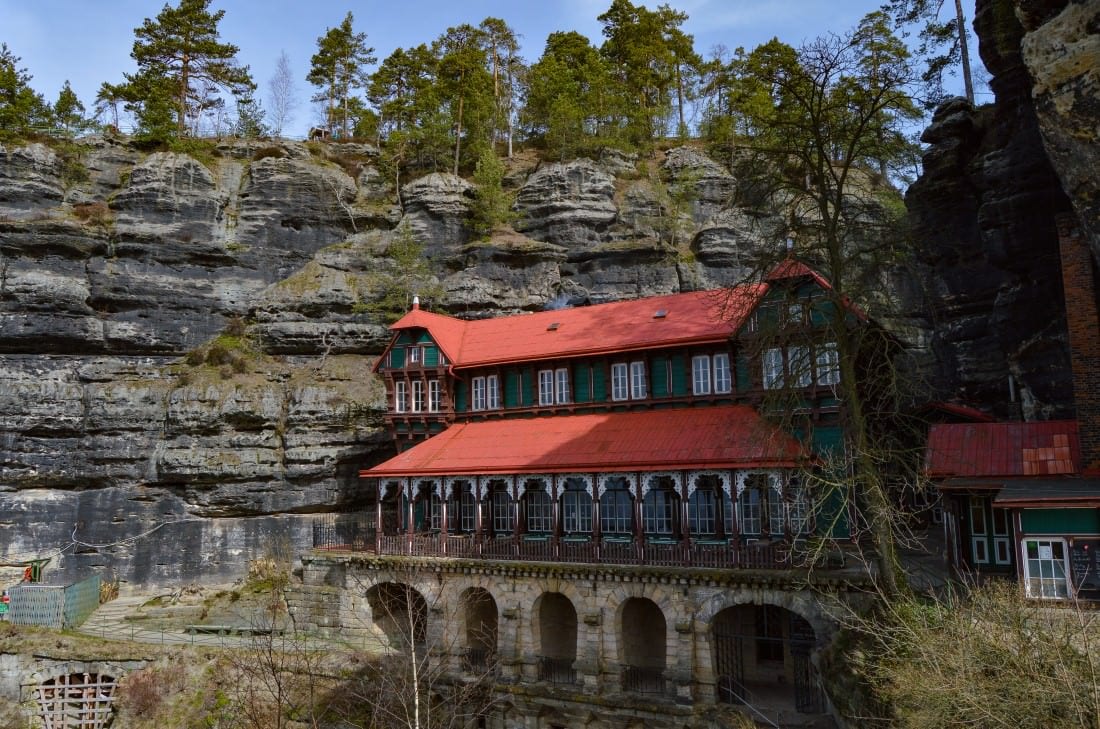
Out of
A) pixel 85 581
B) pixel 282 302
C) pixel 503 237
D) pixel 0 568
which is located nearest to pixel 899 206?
pixel 503 237

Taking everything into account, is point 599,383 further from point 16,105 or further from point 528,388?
point 16,105

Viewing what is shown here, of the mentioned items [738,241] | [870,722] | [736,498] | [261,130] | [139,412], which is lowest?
[870,722]

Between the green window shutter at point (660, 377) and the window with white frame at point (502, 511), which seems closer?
the green window shutter at point (660, 377)

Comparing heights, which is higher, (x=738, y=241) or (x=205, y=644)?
(x=738, y=241)

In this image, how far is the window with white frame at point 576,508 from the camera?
30.9 m

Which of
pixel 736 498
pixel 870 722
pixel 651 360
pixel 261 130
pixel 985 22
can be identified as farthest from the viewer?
pixel 261 130

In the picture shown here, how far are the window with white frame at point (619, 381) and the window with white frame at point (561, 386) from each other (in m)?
2.20

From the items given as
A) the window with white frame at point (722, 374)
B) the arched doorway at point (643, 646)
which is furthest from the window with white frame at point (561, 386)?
the arched doorway at point (643, 646)

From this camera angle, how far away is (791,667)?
25797mm

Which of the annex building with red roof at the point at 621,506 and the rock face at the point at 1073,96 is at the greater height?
the rock face at the point at 1073,96

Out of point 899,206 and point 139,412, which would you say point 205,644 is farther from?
point 899,206

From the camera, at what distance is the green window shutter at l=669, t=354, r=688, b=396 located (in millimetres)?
31250

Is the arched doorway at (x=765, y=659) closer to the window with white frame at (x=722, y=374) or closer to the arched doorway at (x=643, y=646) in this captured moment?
the arched doorway at (x=643, y=646)

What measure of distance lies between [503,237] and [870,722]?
35132 mm
